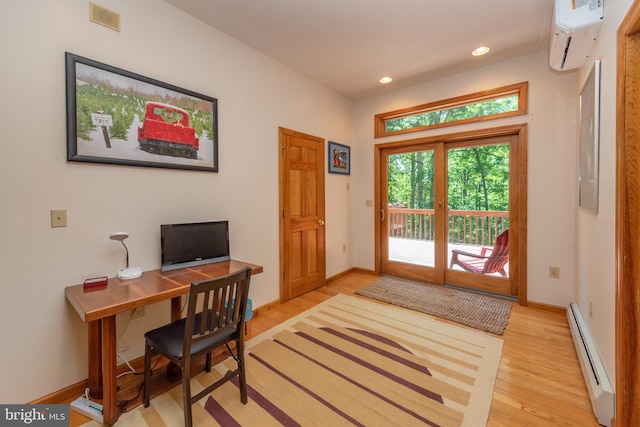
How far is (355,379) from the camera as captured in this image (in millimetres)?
1884

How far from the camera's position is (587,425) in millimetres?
1487

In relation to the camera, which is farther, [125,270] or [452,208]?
[452,208]

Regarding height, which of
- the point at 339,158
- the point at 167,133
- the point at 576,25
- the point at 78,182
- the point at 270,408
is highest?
the point at 576,25

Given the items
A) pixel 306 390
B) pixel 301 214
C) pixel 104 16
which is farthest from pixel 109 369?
pixel 301 214

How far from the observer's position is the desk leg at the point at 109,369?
148cm

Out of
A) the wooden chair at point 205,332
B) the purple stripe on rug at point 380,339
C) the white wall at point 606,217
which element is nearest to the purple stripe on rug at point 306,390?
the wooden chair at point 205,332

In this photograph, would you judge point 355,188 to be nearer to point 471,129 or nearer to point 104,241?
point 471,129

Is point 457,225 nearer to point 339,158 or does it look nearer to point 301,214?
point 339,158

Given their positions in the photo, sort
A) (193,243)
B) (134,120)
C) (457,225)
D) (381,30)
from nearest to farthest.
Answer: (134,120) → (193,243) → (381,30) → (457,225)

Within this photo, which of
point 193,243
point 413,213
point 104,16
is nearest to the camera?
point 104,16

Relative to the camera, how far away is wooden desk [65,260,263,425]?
4.70 feet

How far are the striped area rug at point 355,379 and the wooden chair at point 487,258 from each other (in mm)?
1237

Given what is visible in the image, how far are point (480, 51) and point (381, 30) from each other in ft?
4.00

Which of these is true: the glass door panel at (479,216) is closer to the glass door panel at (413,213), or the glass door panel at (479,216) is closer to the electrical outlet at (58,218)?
the glass door panel at (413,213)
